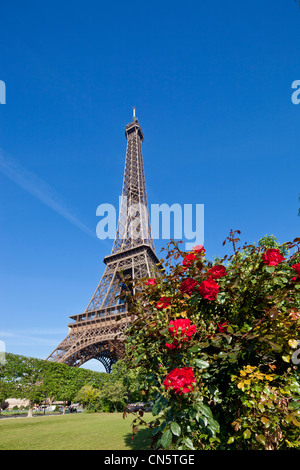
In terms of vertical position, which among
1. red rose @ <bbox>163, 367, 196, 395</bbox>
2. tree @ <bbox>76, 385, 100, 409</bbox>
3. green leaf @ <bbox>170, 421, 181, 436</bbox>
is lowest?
tree @ <bbox>76, 385, 100, 409</bbox>

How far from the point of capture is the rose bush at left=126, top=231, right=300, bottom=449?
196 centimetres

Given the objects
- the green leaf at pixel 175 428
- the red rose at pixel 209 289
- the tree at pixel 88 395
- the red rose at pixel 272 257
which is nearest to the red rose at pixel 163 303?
the red rose at pixel 209 289

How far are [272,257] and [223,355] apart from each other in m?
0.99

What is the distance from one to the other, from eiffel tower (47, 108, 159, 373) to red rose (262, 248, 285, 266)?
24.1m


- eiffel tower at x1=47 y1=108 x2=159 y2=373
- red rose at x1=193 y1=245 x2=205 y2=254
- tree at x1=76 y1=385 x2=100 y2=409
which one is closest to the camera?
red rose at x1=193 y1=245 x2=205 y2=254

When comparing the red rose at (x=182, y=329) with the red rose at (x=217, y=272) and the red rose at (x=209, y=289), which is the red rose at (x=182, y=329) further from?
the red rose at (x=217, y=272)

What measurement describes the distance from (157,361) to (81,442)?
9.03 metres

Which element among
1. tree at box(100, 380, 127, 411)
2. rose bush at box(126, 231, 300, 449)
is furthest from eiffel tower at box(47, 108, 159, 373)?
rose bush at box(126, 231, 300, 449)

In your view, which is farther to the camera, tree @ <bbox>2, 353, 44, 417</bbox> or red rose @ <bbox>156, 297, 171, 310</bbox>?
tree @ <bbox>2, 353, 44, 417</bbox>

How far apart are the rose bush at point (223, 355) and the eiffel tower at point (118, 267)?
77.7 feet

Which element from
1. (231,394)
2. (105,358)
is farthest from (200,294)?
(105,358)

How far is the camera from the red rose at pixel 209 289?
225 cm

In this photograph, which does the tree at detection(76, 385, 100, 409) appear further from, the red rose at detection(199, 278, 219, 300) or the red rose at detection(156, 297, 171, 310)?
the red rose at detection(199, 278, 219, 300)
